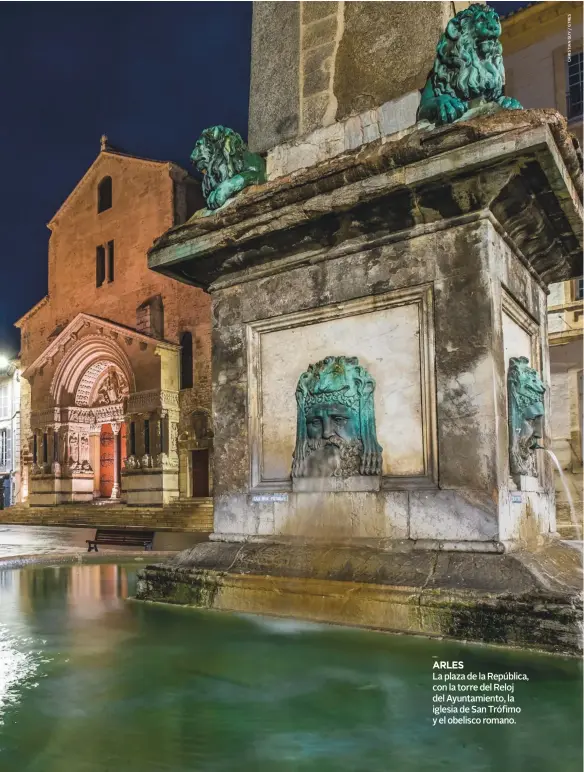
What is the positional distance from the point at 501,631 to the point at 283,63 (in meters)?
5.23

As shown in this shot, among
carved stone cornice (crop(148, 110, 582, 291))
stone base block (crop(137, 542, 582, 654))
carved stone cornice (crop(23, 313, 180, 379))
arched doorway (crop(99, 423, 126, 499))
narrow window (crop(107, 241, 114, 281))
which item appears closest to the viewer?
stone base block (crop(137, 542, 582, 654))

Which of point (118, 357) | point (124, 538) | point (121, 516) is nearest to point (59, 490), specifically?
point (121, 516)

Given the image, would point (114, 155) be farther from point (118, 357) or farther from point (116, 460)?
Result: point (116, 460)

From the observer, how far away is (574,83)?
2166cm

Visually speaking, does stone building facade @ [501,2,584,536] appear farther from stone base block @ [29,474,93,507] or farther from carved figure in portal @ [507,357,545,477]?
stone base block @ [29,474,93,507]

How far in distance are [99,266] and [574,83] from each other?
77.7 feet

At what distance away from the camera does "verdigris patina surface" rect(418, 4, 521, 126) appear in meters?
4.71

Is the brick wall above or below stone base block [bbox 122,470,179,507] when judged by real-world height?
above

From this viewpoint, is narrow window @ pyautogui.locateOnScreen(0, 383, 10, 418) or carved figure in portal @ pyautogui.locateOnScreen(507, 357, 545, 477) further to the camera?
narrow window @ pyautogui.locateOnScreen(0, 383, 10, 418)

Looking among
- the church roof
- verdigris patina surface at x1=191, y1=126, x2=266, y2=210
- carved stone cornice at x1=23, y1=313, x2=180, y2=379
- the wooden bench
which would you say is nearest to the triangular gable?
the church roof

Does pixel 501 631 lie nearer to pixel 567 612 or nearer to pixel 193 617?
pixel 567 612

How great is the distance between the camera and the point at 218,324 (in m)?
6.05

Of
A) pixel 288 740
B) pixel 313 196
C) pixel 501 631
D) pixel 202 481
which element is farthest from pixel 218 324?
pixel 202 481

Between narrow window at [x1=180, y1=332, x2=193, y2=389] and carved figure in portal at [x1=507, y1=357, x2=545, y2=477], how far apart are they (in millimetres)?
25831
